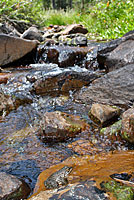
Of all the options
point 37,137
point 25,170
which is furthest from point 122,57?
point 25,170

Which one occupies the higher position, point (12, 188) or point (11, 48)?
point (11, 48)

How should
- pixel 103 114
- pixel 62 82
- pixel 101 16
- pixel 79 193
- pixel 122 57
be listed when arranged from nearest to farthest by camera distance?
pixel 79 193, pixel 103 114, pixel 122 57, pixel 62 82, pixel 101 16

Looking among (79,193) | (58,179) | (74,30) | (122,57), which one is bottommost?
(58,179)

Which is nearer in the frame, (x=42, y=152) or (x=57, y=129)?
(x=42, y=152)

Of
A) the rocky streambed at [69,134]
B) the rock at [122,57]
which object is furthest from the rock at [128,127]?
the rock at [122,57]

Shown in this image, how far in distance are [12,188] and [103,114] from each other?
1.91 m

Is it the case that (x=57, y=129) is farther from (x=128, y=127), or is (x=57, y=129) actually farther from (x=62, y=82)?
(x=62, y=82)

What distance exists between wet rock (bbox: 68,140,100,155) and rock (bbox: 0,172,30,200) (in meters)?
0.96

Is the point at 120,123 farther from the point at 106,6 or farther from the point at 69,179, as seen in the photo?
the point at 106,6

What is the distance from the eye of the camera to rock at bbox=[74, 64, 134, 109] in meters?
3.62

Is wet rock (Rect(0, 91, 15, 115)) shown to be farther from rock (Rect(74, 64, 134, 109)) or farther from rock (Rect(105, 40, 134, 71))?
rock (Rect(105, 40, 134, 71))

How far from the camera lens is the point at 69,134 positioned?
300 centimetres

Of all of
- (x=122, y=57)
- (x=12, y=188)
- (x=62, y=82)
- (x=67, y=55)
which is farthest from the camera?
(x=67, y=55)

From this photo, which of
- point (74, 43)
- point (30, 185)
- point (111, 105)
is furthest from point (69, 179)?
point (74, 43)
